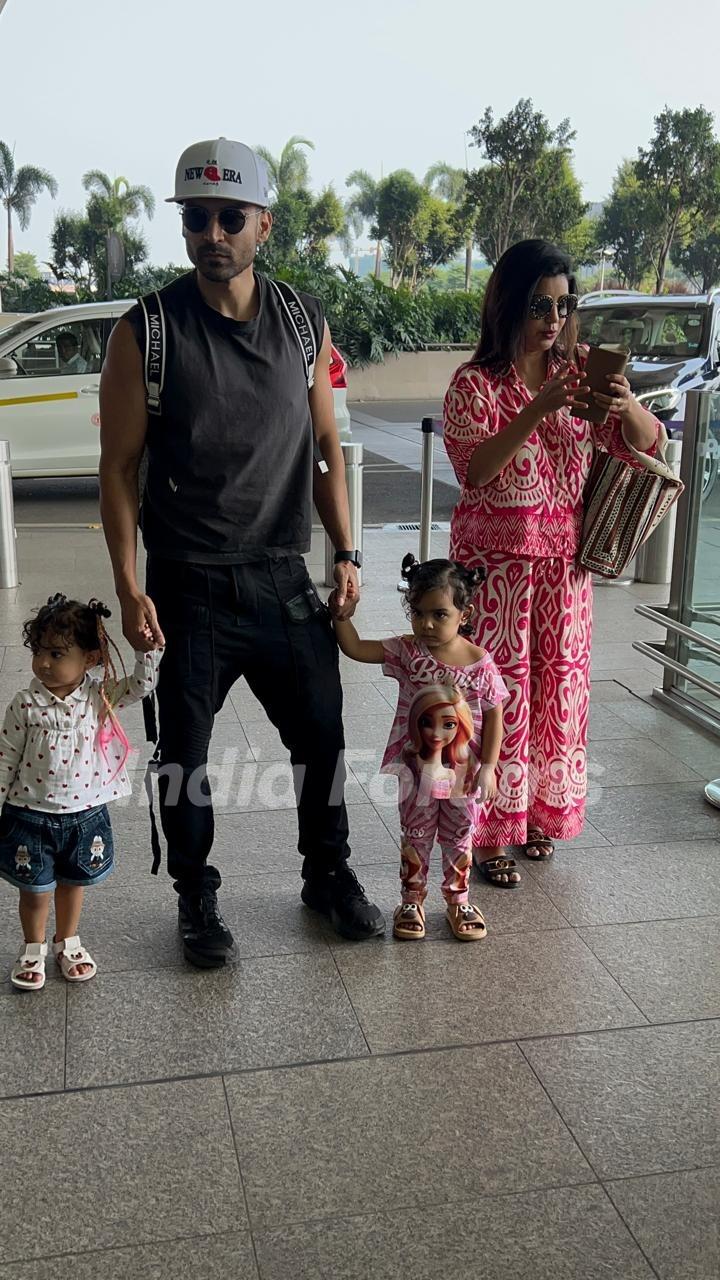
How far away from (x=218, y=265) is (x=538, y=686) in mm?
1599

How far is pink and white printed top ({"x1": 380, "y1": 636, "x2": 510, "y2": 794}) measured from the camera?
3.35 m

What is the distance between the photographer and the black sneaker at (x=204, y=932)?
129 inches

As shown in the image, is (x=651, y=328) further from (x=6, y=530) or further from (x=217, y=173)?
(x=217, y=173)

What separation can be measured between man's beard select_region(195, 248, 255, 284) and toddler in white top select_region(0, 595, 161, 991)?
2.74 ft

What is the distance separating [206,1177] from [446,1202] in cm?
47

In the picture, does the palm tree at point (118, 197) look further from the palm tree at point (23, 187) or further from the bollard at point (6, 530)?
the bollard at point (6, 530)

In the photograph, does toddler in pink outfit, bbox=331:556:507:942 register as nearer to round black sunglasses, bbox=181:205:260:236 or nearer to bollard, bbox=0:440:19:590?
round black sunglasses, bbox=181:205:260:236

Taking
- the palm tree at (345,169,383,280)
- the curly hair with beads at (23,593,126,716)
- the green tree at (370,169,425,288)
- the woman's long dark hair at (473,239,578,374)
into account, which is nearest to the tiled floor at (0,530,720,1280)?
the curly hair with beads at (23,593,126,716)

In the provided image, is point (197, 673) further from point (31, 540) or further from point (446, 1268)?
point (31, 540)

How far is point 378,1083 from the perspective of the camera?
9.16 feet

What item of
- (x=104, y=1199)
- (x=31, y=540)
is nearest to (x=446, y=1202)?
(x=104, y=1199)

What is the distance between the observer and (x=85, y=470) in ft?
36.3

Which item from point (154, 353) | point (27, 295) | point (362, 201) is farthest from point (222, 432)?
point (362, 201)

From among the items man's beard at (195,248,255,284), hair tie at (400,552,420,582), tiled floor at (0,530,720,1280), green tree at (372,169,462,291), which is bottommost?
tiled floor at (0,530,720,1280)
